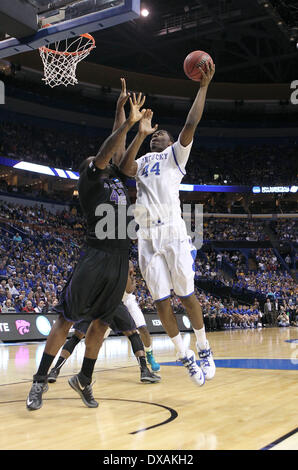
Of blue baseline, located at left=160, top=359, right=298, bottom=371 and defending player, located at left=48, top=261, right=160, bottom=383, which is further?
blue baseline, located at left=160, top=359, right=298, bottom=371

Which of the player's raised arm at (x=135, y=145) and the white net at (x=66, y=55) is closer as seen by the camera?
the player's raised arm at (x=135, y=145)

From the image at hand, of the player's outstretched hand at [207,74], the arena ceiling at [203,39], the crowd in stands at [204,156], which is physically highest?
the arena ceiling at [203,39]

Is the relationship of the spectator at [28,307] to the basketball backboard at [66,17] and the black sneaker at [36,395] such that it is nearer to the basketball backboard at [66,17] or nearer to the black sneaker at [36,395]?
the basketball backboard at [66,17]

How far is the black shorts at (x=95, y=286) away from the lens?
3824 mm

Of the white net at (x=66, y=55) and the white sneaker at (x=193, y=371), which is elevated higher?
the white net at (x=66, y=55)

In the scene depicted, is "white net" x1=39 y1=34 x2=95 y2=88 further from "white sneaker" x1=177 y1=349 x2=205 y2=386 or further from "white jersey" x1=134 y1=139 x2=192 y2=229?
"white sneaker" x1=177 y1=349 x2=205 y2=386

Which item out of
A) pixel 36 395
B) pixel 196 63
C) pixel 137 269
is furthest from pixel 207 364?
pixel 137 269

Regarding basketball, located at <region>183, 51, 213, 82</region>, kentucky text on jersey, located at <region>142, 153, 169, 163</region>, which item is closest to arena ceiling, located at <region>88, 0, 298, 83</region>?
basketball, located at <region>183, 51, 213, 82</region>

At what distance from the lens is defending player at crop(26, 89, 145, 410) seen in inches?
150

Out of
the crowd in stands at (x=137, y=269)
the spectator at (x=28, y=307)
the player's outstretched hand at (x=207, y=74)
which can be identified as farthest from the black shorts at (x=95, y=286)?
the spectator at (x=28, y=307)

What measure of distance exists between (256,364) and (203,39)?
81.2 feet

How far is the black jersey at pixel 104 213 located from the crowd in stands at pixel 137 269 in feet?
33.3

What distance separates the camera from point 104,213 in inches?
156

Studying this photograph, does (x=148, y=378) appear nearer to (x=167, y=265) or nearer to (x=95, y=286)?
(x=167, y=265)
